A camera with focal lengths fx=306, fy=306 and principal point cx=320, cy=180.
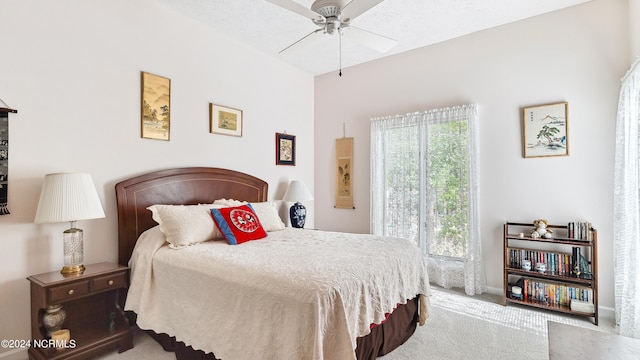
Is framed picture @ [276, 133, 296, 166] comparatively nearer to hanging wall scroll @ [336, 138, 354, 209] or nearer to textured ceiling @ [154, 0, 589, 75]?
hanging wall scroll @ [336, 138, 354, 209]

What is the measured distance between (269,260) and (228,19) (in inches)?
106

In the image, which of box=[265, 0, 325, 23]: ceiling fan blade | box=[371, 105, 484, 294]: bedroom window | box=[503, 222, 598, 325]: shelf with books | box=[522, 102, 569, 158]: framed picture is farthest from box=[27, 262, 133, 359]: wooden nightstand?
box=[522, 102, 569, 158]: framed picture

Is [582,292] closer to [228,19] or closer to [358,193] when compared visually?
[358,193]

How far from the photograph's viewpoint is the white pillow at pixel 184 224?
99.7 inches

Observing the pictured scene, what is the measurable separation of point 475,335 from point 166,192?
3147 millimetres

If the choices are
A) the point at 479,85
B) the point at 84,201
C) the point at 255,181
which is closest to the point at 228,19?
the point at 255,181

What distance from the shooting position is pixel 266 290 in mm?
1720

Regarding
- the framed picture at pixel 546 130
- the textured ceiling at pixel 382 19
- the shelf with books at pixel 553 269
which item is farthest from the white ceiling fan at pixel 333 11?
the shelf with books at pixel 553 269

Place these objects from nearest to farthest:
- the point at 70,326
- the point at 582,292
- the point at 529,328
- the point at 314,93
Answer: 1. the point at 70,326
2. the point at 529,328
3. the point at 582,292
4. the point at 314,93

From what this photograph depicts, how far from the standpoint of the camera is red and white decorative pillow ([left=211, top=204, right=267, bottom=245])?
272 cm

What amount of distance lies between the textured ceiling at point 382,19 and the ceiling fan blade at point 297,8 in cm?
44

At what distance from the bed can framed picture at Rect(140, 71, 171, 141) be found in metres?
0.41

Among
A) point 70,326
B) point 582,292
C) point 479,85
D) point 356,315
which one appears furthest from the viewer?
point 479,85

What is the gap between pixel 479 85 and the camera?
3.70m
